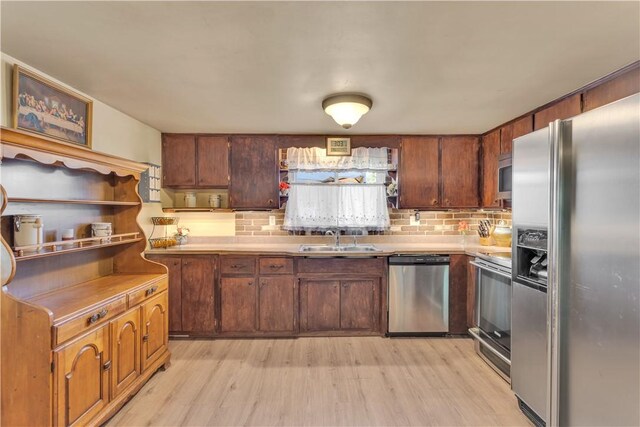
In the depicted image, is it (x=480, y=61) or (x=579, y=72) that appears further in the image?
(x=579, y=72)

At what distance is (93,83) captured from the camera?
6.79ft

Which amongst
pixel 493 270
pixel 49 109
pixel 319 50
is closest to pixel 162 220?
pixel 49 109

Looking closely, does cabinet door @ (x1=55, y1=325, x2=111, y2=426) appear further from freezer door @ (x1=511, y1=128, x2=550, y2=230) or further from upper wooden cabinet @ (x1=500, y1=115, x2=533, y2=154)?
upper wooden cabinet @ (x1=500, y1=115, x2=533, y2=154)

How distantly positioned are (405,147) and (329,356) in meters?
2.43

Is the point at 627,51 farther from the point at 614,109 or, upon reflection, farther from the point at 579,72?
the point at 614,109

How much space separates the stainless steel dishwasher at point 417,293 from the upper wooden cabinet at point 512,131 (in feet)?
4.22

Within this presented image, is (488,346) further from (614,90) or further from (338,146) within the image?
(338,146)

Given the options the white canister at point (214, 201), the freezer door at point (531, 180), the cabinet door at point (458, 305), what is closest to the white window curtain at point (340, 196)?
the white canister at point (214, 201)

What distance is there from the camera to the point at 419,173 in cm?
353

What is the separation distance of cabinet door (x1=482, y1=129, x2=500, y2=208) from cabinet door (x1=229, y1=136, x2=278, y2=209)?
2.41 m

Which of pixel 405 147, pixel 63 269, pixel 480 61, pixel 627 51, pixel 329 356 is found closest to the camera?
pixel 627 51

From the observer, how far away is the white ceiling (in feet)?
4.34

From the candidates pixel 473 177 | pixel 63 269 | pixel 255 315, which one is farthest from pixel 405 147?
pixel 63 269

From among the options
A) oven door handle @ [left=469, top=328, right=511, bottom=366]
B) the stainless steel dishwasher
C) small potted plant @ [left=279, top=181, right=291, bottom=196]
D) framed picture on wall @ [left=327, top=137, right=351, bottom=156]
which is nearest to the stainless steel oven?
oven door handle @ [left=469, top=328, right=511, bottom=366]
